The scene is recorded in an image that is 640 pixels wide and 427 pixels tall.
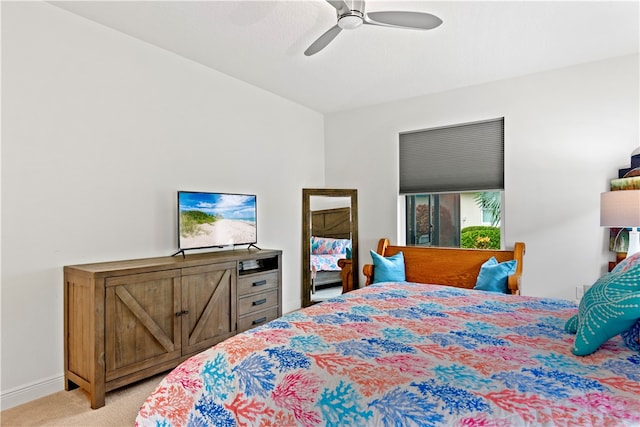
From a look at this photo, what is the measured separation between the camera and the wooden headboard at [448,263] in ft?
11.5

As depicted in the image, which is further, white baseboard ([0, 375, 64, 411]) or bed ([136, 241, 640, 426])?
white baseboard ([0, 375, 64, 411])

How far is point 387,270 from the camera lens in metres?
3.75

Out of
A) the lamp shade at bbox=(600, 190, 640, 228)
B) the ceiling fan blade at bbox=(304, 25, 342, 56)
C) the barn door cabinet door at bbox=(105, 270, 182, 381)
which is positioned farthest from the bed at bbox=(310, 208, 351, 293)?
the lamp shade at bbox=(600, 190, 640, 228)

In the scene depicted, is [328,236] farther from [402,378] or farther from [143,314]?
[402,378]

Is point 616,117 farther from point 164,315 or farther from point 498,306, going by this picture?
point 164,315

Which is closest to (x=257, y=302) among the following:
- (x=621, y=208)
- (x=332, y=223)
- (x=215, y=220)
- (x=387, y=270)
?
(x=215, y=220)

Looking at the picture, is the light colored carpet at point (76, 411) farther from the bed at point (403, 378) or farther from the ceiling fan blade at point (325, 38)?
the ceiling fan blade at point (325, 38)

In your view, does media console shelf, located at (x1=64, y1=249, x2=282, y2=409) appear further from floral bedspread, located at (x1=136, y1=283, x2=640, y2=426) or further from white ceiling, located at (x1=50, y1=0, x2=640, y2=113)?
white ceiling, located at (x1=50, y1=0, x2=640, y2=113)

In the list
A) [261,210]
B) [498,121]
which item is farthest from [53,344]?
[498,121]

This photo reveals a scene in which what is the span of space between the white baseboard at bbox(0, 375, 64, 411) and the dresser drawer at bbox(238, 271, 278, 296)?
1421 mm

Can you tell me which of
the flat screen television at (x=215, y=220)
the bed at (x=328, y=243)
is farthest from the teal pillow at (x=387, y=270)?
the flat screen television at (x=215, y=220)

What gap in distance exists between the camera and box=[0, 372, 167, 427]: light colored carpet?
2111 millimetres

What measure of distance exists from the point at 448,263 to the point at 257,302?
201cm

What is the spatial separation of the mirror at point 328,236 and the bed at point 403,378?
2805 mm
